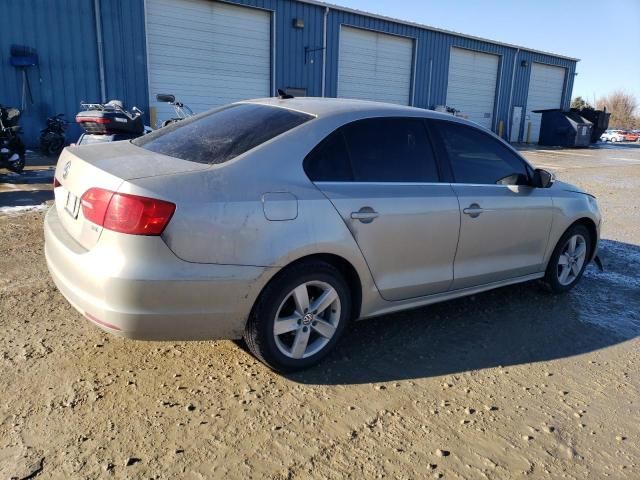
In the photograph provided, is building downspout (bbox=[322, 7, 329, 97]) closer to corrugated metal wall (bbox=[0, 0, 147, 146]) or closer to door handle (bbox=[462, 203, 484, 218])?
corrugated metal wall (bbox=[0, 0, 147, 146])

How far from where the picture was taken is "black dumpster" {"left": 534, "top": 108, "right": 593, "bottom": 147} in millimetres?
28609

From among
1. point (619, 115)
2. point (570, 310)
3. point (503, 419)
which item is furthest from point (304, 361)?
point (619, 115)

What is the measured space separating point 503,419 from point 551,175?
2354 millimetres

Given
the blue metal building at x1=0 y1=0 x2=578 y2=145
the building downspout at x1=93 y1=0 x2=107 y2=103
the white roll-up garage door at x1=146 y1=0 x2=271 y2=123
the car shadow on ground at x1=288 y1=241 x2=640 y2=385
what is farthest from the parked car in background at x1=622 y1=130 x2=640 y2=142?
the car shadow on ground at x1=288 y1=241 x2=640 y2=385

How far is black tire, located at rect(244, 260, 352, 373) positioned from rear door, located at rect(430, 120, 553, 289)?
117 centimetres

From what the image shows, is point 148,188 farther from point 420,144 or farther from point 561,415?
point 561,415

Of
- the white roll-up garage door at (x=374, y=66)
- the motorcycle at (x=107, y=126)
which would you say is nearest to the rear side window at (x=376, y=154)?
the motorcycle at (x=107, y=126)

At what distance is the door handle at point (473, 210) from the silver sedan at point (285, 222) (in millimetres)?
14

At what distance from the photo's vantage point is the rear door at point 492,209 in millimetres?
3826

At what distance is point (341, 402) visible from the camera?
9.57 ft

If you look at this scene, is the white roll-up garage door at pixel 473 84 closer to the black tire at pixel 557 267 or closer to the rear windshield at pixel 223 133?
the black tire at pixel 557 267

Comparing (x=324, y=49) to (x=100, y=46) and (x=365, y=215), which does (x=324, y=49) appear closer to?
(x=100, y=46)

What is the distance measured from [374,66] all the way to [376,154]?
63.6 feet

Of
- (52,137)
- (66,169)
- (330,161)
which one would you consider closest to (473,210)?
(330,161)
